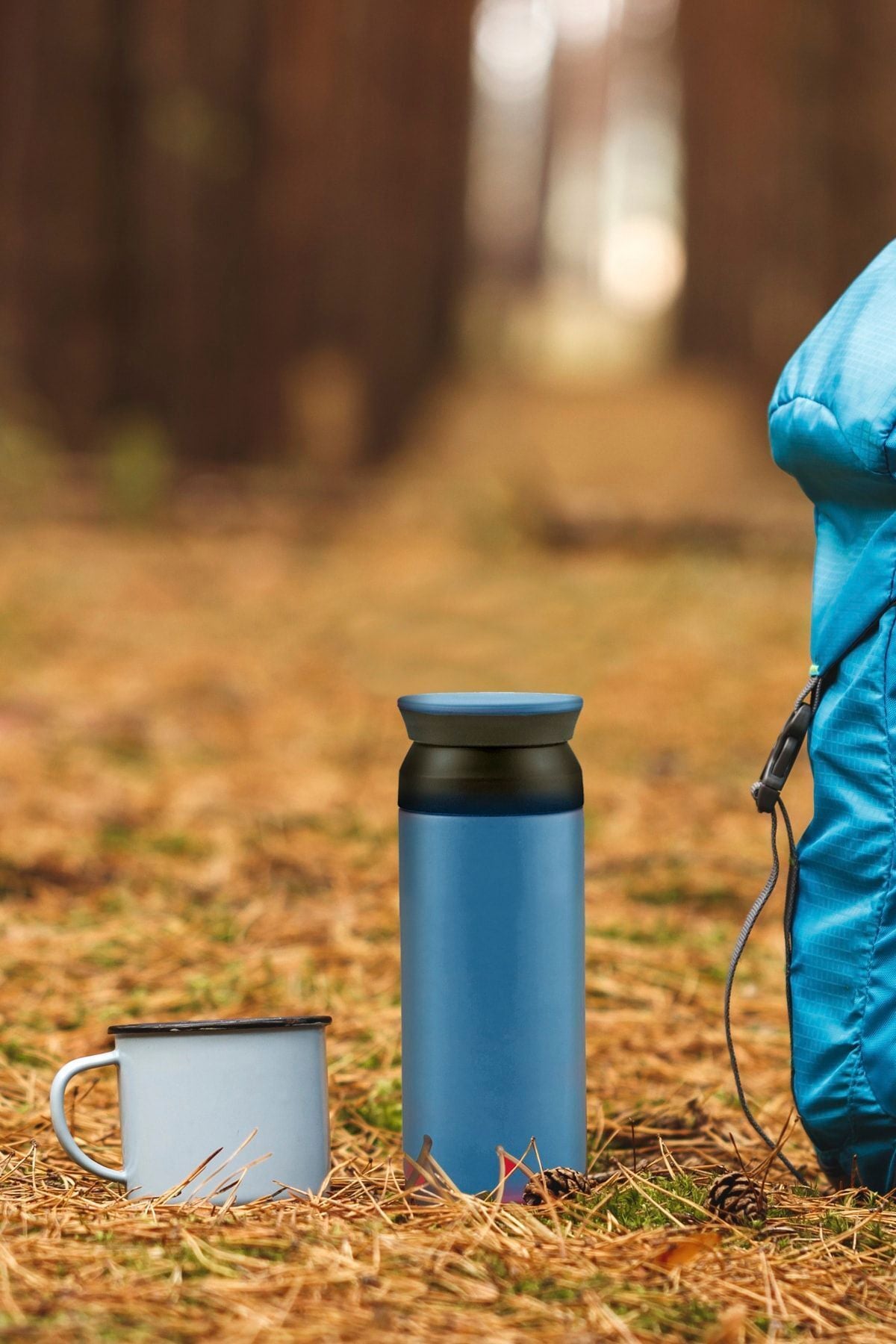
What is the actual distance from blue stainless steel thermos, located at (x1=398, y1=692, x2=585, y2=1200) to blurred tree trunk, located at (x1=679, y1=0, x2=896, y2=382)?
666 cm

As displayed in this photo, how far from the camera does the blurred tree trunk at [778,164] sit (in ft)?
23.7

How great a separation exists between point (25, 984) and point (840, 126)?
7.27 metres

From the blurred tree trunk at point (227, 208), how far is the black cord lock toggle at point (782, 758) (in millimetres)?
5431

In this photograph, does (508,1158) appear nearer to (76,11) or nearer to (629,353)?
(76,11)

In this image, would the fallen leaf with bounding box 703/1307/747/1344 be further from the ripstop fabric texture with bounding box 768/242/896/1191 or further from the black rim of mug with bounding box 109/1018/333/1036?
the black rim of mug with bounding box 109/1018/333/1036

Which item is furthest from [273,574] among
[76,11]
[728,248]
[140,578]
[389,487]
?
[728,248]

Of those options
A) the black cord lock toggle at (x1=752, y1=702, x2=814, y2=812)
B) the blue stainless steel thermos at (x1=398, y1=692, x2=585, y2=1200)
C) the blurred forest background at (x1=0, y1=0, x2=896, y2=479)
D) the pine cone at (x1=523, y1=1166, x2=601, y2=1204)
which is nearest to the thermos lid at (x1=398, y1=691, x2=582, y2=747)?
the blue stainless steel thermos at (x1=398, y1=692, x2=585, y2=1200)

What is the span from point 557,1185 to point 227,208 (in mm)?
6278

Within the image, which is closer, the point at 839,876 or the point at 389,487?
the point at 839,876

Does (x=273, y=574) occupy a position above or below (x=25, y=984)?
above

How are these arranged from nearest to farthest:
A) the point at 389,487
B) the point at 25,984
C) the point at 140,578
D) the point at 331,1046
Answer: the point at 331,1046 < the point at 25,984 < the point at 140,578 < the point at 389,487

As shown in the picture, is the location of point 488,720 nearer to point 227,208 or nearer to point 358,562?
point 358,562

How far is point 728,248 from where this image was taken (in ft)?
26.8

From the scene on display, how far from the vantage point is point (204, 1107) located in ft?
3.60
